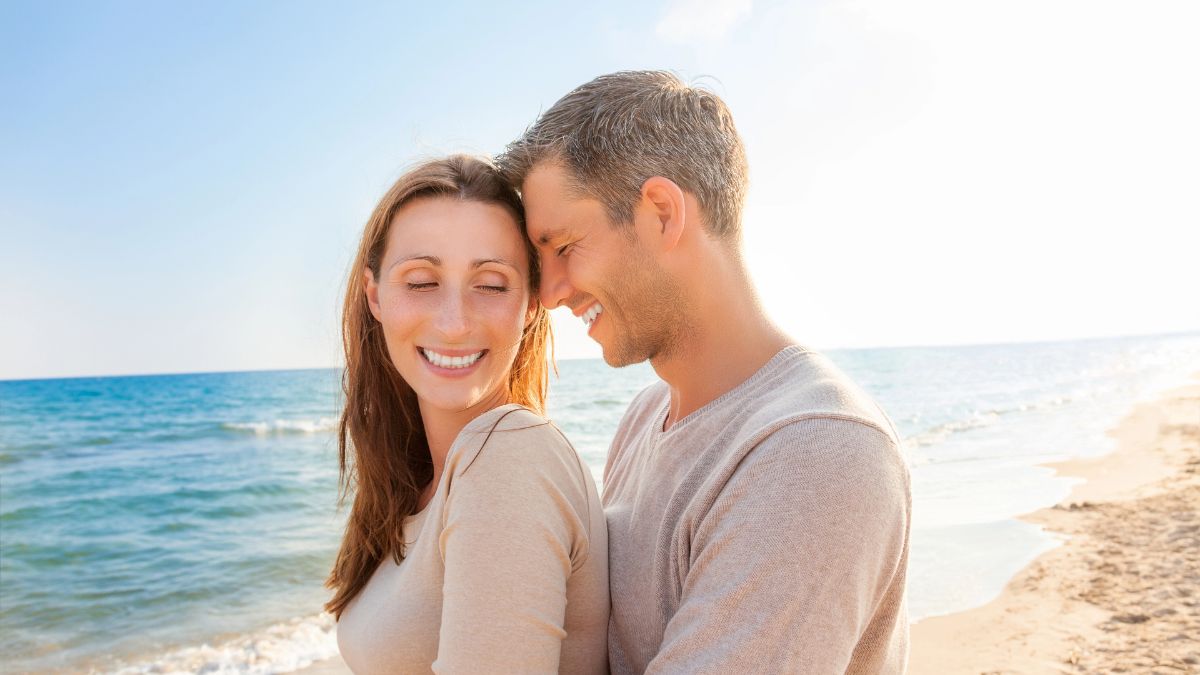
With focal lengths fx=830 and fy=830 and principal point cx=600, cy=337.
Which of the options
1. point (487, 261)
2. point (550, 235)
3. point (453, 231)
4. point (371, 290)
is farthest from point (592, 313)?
point (371, 290)

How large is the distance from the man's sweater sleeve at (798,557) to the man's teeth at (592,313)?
3.09ft

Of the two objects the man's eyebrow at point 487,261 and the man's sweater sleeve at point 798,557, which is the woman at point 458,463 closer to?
the man's eyebrow at point 487,261

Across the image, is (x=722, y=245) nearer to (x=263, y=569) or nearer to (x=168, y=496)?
(x=263, y=569)

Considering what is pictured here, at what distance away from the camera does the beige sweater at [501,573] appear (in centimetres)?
171

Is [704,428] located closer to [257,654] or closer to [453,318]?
[453,318]

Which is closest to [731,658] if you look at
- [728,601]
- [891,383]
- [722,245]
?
[728,601]

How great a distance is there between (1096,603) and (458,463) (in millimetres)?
6873

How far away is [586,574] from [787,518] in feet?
1.97

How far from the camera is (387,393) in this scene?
275cm

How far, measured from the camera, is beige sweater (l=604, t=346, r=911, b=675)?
1584 mm

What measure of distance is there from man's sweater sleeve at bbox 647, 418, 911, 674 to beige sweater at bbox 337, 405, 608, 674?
11.3 inches

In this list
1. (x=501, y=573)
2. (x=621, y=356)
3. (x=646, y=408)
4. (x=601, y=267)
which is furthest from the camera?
(x=646, y=408)

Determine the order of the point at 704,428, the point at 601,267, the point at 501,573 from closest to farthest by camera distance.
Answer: the point at 501,573 < the point at 704,428 < the point at 601,267

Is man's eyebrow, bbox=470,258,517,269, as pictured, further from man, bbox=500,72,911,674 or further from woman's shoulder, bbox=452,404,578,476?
woman's shoulder, bbox=452,404,578,476
